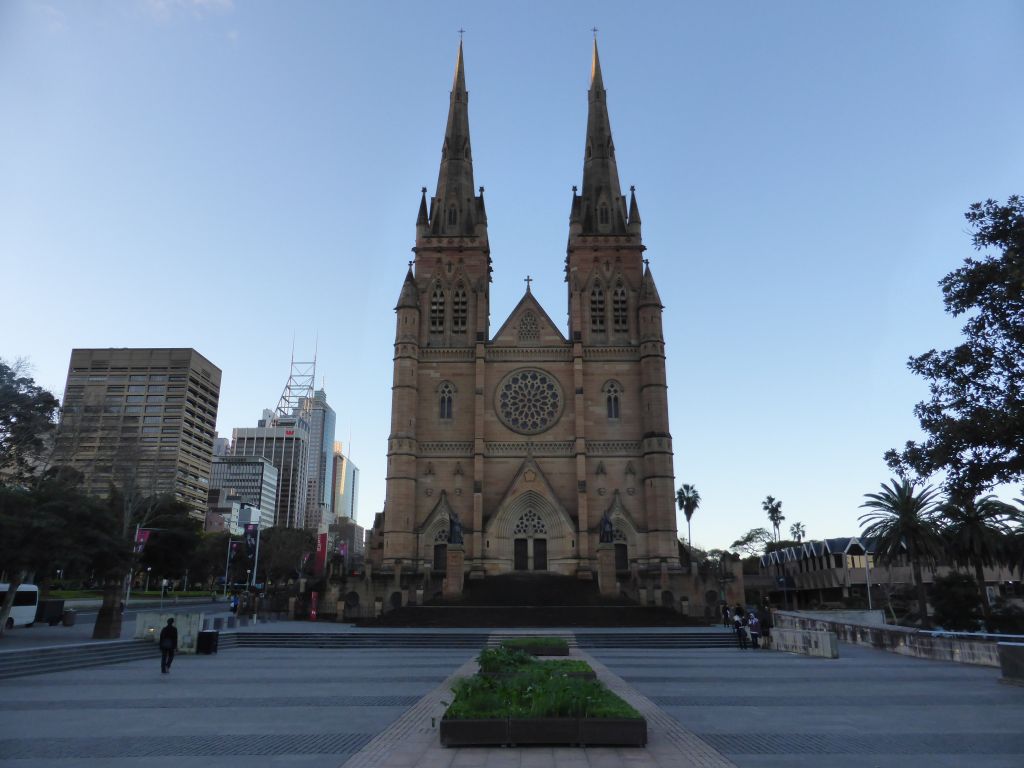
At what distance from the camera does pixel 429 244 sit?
1982 inches

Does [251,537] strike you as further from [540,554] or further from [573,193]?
[573,193]

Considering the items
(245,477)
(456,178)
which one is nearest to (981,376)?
(456,178)

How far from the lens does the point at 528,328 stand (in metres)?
48.3

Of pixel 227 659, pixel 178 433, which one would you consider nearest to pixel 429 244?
pixel 227 659

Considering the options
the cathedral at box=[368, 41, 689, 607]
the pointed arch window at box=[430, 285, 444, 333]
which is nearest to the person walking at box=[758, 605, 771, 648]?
the cathedral at box=[368, 41, 689, 607]

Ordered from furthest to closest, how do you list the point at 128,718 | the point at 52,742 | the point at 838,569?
the point at 838,569
the point at 128,718
the point at 52,742

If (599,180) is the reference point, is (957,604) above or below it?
below

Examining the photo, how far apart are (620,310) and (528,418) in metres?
10.2

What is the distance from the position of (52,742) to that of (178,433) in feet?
379

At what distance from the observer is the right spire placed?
51.2 metres

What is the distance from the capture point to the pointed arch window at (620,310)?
159 ft

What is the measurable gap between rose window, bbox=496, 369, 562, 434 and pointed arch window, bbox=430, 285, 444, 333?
6.15 meters

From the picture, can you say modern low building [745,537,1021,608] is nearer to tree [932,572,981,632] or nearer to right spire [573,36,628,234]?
tree [932,572,981,632]

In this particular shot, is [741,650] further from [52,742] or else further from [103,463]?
[103,463]
